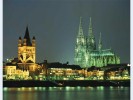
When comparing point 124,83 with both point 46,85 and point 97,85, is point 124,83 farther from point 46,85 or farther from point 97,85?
point 46,85

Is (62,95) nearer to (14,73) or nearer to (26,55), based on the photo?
(14,73)

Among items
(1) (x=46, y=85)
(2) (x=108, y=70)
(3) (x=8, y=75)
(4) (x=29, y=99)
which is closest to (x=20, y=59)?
(1) (x=46, y=85)

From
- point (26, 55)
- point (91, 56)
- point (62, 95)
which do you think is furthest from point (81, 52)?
point (62, 95)

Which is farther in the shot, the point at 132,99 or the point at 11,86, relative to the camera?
the point at 11,86

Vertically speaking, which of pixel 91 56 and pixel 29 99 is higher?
pixel 91 56

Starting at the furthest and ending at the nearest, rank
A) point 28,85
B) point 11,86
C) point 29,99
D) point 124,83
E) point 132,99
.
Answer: point 124,83 → point 28,85 → point 11,86 → point 29,99 → point 132,99

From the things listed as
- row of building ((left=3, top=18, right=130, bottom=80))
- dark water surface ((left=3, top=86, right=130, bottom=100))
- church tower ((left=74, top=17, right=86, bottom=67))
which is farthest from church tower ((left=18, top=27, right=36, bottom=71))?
dark water surface ((left=3, top=86, right=130, bottom=100))

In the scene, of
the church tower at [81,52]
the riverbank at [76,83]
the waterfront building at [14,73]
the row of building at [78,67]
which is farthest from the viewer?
the row of building at [78,67]

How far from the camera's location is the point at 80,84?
18.9 m

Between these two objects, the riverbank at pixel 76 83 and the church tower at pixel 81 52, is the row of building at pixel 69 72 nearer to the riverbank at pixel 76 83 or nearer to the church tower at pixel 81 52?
the riverbank at pixel 76 83

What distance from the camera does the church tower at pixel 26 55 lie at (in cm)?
1879

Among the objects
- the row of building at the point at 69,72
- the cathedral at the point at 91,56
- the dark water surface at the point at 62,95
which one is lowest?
the dark water surface at the point at 62,95

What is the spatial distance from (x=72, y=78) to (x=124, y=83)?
2666mm

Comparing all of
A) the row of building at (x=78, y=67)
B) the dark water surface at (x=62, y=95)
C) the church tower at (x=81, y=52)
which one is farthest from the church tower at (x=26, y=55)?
the dark water surface at (x=62, y=95)
